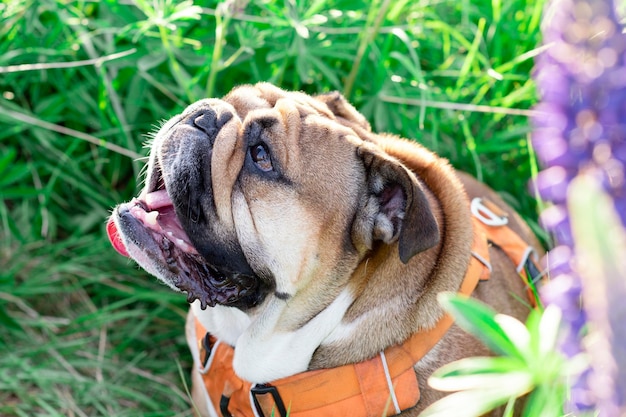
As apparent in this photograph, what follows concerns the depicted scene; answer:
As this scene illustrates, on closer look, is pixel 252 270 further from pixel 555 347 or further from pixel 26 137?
pixel 26 137

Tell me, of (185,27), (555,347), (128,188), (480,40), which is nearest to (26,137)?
(128,188)

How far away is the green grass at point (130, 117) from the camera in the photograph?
3840 mm

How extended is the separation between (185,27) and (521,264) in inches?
84.5

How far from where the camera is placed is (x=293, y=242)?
108 inches

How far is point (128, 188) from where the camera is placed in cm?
435

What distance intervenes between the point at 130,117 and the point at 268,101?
1.30 meters

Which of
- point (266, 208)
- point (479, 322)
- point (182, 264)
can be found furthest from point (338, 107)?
point (479, 322)

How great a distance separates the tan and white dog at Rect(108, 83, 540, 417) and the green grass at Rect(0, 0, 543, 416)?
0.99 metres

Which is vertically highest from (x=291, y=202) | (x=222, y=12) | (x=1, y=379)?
(x=222, y=12)

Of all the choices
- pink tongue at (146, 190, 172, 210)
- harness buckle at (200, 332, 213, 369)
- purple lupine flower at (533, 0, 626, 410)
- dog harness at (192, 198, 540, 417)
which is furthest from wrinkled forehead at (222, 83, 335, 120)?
purple lupine flower at (533, 0, 626, 410)

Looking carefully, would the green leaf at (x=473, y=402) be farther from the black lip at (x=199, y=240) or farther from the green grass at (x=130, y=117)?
the green grass at (x=130, y=117)

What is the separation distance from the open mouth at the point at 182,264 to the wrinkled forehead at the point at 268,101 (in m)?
0.47

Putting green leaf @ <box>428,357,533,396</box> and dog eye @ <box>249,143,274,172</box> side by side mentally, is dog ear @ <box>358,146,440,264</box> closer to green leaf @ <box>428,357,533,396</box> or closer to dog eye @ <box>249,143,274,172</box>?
dog eye @ <box>249,143,274,172</box>

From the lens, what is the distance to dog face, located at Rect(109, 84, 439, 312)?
108 inches
